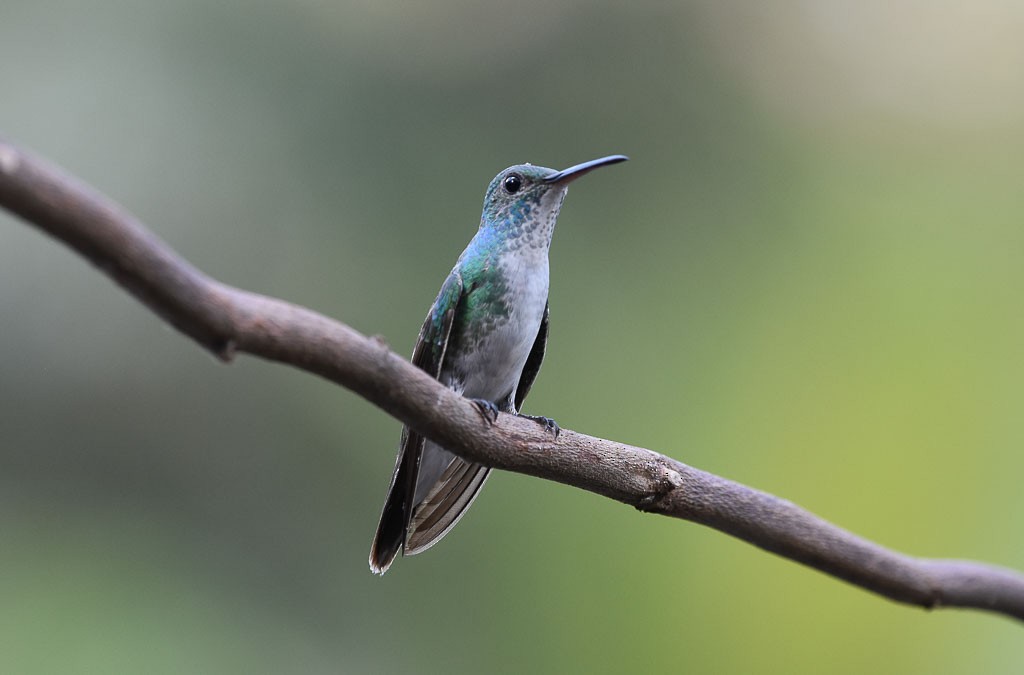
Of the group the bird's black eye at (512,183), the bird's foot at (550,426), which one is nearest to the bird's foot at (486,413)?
the bird's foot at (550,426)

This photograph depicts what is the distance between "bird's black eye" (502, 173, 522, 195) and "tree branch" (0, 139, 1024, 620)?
3.69 feet

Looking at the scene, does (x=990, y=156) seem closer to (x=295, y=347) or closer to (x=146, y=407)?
(x=146, y=407)

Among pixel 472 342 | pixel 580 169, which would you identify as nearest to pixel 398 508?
pixel 472 342


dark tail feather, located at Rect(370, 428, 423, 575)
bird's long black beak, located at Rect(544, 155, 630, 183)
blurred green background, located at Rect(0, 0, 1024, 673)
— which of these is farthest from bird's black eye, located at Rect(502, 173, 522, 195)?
blurred green background, located at Rect(0, 0, 1024, 673)

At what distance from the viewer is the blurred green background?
4477mm

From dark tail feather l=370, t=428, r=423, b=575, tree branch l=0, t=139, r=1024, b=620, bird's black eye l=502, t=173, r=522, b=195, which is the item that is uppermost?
bird's black eye l=502, t=173, r=522, b=195

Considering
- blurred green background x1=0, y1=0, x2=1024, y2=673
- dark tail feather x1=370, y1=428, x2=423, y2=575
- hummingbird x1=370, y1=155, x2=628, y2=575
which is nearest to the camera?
dark tail feather x1=370, y1=428, x2=423, y2=575

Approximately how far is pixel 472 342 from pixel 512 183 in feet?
1.93

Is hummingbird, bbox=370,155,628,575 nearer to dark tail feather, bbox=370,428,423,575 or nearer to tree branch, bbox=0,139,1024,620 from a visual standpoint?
dark tail feather, bbox=370,428,423,575

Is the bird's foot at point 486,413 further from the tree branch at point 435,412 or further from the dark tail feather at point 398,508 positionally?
the dark tail feather at point 398,508

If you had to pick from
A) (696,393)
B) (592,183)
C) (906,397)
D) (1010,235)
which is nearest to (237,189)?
(592,183)

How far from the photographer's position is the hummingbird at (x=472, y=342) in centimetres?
274

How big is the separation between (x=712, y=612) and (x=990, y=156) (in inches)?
134

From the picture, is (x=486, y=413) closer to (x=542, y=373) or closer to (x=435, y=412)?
(x=435, y=412)
